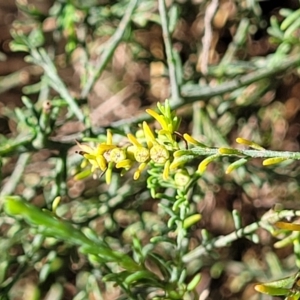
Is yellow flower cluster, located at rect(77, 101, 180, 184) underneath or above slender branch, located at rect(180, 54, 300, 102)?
above

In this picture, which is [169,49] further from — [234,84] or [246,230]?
[246,230]

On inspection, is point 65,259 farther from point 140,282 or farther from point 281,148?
point 281,148

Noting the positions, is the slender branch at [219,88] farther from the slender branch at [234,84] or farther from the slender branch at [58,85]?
the slender branch at [58,85]

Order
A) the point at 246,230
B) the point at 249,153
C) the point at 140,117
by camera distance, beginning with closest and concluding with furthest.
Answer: the point at 249,153, the point at 246,230, the point at 140,117

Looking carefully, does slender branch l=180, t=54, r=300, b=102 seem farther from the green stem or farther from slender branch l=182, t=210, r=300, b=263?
the green stem

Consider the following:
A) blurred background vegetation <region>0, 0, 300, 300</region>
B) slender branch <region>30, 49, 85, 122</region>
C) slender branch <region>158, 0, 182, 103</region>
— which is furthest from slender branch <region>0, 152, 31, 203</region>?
slender branch <region>158, 0, 182, 103</region>

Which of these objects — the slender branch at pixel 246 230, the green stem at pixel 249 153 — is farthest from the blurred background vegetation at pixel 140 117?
the green stem at pixel 249 153

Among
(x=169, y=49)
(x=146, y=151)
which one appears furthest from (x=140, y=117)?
(x=146, y=151)

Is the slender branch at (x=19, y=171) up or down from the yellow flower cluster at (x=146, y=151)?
down
